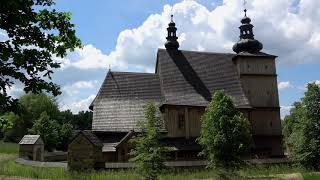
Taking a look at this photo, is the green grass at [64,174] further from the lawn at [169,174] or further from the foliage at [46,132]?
the foliage at [46,132]

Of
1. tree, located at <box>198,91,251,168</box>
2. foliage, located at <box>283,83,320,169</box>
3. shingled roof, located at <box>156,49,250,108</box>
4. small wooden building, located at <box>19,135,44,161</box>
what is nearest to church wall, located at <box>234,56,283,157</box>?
shingled roof, located at <box>156,49,250,108</box>

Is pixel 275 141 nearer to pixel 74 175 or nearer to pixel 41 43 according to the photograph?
pixel 74 175

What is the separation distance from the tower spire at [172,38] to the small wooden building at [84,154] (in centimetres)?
2031

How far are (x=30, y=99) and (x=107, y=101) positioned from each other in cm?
4217

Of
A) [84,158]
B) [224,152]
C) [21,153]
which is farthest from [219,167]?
[21,153]

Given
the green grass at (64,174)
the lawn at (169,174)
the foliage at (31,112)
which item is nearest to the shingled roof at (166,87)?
the lawn at (169,174)

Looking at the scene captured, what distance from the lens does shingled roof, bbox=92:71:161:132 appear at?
3972cm

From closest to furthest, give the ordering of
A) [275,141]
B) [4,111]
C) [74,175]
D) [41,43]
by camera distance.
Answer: [4,111] < [41,43] < [74,175] < [275,141]

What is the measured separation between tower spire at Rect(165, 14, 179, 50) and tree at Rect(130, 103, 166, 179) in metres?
21.3

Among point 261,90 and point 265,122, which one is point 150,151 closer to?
point 265,122

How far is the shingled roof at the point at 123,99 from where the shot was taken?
130 ft

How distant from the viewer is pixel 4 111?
6852 millimetres

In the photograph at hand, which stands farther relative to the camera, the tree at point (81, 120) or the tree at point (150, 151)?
the tree at point (81, 120)

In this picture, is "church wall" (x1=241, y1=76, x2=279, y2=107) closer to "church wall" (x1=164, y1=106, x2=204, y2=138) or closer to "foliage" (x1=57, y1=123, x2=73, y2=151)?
"church wall" (x1=164, y1=106, x2=204, y2=138)
